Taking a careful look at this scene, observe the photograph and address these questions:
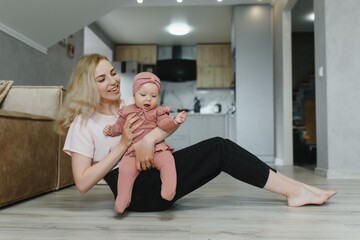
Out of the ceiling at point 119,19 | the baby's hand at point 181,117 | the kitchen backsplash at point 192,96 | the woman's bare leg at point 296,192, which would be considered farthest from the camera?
the kitchen backsplash at point 192,96

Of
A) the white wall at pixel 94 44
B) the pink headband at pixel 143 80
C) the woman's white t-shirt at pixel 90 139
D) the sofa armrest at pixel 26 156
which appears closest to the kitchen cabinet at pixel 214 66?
the white wall at pixel 94 44

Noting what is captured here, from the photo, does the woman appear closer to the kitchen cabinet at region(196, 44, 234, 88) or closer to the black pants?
the black pants

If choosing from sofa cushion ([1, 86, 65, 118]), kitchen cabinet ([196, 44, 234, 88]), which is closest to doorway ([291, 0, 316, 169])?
kitchen cabinet ([196, 44, 234, 88])

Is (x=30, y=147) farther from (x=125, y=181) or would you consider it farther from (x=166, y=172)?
(x=166, y=172)

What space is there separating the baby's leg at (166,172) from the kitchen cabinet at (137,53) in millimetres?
6911

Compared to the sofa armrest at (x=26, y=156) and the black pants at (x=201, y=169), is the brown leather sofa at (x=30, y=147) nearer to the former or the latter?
the sofa armrest at (x=26, y=156)

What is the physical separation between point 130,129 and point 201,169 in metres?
0.38

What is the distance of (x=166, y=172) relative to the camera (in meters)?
1.49

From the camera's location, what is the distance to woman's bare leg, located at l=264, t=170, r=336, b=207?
1727 millimetres

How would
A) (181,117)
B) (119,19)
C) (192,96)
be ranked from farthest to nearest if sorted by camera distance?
1. (192,96)
2. (119,19)
3. (181,117)

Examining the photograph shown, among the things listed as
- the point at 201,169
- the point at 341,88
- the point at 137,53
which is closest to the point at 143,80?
the point at 201,169

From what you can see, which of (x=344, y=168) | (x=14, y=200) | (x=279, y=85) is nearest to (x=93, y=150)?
(x=14, y=200)

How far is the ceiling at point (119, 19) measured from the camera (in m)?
3.61

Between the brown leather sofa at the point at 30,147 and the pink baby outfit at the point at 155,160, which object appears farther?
the brown leather sofa at the point at 30,147
